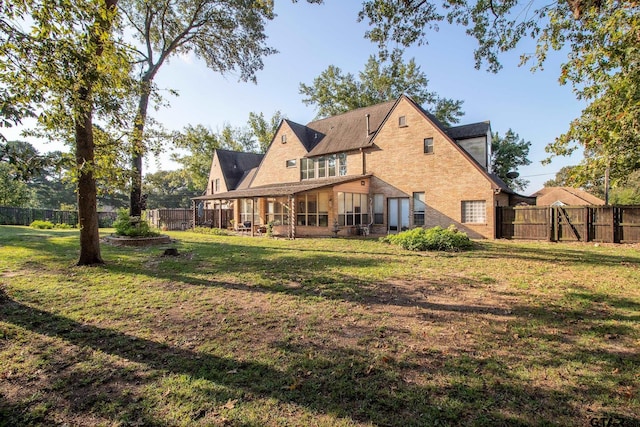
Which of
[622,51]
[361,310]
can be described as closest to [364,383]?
[361,310]

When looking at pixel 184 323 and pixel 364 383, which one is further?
pixel 184 323

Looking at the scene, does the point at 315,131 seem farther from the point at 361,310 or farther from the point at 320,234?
the point at 361,310

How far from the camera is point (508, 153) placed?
3516 cm

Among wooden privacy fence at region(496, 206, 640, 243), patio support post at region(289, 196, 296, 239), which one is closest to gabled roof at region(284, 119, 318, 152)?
patio support post at region(289, 196, 296, 239)

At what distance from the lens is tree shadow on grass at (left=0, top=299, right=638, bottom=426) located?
253 cm

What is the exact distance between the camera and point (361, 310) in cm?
507

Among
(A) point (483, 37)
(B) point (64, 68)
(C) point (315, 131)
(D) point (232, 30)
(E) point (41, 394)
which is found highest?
(D) point (232, 30)

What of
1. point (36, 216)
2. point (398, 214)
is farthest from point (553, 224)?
point (36, 216)

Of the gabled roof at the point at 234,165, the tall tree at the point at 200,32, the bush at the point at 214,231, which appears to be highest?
the tall tree at the point at 200,32

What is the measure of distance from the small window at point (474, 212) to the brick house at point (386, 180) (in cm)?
5

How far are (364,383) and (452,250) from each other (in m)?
10.1

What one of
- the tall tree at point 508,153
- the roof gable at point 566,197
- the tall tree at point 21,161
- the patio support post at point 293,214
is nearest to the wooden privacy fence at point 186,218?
the patio support post at point 293,214

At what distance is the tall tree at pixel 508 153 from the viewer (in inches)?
1372

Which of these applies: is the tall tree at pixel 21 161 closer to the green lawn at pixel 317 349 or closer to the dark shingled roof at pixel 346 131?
the green lawn at pixel 317 349
